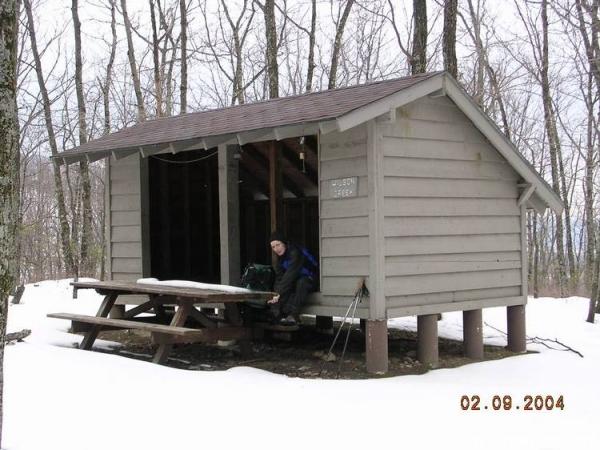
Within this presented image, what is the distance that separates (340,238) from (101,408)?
3318 millimetres

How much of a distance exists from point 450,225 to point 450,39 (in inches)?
229

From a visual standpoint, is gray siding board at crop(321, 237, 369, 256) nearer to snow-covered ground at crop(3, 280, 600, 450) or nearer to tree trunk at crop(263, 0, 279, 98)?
snow-covered ground at crop(3, 280, 600, 450)

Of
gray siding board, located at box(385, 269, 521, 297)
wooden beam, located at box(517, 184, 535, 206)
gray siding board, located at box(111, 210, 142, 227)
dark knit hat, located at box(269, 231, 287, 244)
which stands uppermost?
wooden beam, located at box(517, 184, 535, 206)

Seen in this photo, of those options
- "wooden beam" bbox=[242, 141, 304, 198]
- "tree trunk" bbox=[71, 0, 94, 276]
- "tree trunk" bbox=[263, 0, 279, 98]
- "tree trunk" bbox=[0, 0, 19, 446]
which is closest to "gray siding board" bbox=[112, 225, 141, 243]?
"wooden beam" bbox=[242, 141, 304, 198]

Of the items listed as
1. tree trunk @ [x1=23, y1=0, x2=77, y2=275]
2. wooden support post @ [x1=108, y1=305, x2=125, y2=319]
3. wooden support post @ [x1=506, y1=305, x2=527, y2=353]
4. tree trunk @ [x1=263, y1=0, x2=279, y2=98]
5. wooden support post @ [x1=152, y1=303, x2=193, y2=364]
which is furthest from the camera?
tree trunk @ [x1=23, y1=0, x2=77, y2=275]

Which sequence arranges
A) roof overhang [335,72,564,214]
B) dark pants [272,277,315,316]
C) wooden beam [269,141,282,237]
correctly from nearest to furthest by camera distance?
roof overhang [335,72,564,214]
dark pants [272,277,315,316]
wooden beam [269,141,282,237]

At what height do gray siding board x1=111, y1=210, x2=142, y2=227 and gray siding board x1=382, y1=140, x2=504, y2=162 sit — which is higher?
gray siding board x1=382, y1=140, x2=504, y2=162

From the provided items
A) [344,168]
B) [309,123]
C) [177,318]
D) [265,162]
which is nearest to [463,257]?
[344,168]

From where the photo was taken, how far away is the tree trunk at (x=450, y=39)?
13109 millimetres

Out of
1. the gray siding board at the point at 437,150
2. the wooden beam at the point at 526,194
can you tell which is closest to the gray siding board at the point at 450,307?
the wooden beam at the point at 526,194

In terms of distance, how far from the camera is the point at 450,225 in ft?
28.3

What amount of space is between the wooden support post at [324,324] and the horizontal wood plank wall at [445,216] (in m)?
2.72

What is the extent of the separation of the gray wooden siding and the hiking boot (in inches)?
110

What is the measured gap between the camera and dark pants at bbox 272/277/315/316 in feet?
26.8
